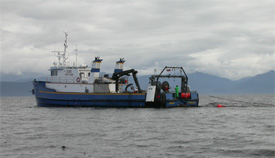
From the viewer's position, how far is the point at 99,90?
51094 mm

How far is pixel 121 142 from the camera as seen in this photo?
72.7 ft

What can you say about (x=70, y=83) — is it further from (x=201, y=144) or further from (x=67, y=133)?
(x=201, y=144)

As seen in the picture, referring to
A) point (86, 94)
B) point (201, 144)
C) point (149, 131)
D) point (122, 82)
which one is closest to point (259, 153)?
point (201, 144)

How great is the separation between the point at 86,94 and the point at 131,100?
271 inches

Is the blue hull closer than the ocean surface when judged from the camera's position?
No

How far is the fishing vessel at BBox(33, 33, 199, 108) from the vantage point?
48438 millimetres

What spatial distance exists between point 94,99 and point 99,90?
1.96 m

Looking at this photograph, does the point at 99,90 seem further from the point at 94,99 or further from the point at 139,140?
the point at 139,140

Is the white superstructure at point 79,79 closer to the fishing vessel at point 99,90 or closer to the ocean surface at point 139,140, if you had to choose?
the fishing vessel at point 99,90

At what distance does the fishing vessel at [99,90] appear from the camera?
48.4 metres

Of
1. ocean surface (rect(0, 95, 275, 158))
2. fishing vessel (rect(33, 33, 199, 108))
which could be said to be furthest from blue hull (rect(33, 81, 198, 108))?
ocean surface (rect(0, 95, 275, 158))

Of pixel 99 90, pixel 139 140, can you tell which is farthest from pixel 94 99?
pixel 139 140

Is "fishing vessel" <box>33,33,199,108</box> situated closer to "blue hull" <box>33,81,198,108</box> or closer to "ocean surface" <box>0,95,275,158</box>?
"blue hull" <box>33,81,198,108</box>

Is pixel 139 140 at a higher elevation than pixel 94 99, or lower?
lower
